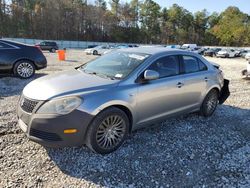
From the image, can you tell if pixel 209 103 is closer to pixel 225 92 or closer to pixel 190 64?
pixel 225 92

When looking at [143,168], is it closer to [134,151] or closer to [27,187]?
[134,151]

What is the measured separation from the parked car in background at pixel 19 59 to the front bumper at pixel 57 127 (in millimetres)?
5840

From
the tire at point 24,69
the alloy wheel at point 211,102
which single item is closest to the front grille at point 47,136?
the alloy wheel at point 211,102

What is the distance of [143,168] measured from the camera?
11.5 feet

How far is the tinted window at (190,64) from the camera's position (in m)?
5.00

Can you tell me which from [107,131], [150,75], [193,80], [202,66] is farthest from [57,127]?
[202,66]

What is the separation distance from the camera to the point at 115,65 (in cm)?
443

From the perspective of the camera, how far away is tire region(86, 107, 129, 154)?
3.52 m

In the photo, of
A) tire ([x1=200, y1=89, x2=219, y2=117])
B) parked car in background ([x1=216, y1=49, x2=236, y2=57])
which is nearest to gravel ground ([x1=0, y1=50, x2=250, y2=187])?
tire ([x1=200, y1=89, x2=219, y2=117])

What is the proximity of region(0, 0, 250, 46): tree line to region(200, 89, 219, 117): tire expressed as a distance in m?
58.9

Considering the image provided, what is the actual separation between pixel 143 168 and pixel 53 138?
1.29m

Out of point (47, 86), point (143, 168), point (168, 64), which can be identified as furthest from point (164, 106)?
point (47, 86)

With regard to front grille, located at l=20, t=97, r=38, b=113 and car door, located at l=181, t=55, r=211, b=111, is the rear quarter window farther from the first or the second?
front grille, located at l=20, t=97, r=38, b=113

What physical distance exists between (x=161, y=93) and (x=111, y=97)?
3.62 ft
